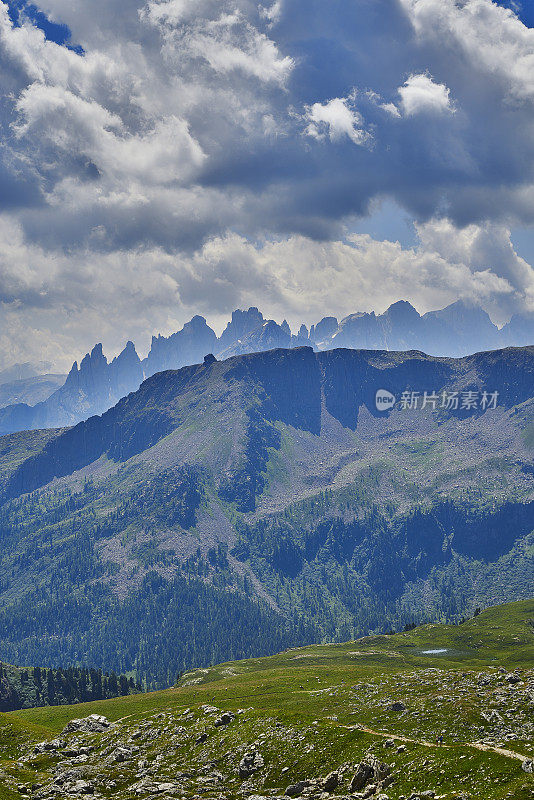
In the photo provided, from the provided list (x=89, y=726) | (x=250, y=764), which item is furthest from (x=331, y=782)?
(x=89, y=726)

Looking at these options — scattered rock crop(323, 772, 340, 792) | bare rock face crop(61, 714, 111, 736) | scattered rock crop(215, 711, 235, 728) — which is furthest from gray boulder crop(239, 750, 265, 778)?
bare rock face crop(61, 714, 111, 736)

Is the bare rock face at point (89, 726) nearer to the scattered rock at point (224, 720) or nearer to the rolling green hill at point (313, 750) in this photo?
A: the rolling green hill at point (313, 750)

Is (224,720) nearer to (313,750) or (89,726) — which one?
(313,750)

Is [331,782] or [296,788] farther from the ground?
[331,782]

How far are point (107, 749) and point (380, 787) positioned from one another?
47174 millimetres

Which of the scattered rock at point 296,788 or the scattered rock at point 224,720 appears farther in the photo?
the scattered rock at point 224,720

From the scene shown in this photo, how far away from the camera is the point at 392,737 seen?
66.3 m

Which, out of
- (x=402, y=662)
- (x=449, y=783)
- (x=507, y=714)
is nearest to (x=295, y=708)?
(x=507, y=714)

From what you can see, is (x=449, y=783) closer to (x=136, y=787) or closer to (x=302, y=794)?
(x=302, y=794)

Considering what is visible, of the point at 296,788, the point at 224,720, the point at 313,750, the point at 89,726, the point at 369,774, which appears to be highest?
the point at 369,774

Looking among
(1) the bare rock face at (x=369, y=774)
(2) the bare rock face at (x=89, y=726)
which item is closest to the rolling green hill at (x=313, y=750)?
(1) the bare rock face at (x=369, y=774)

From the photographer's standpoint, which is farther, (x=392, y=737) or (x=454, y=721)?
(x=454, y=721)

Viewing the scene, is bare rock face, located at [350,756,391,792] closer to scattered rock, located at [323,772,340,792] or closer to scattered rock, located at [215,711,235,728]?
scattered rock, located at [323,772,340,792]

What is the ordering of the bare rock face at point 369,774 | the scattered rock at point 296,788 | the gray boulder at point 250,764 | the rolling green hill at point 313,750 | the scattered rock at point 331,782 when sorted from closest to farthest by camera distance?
the rolling green hill at point 313,750, the bare rock face at point 369,774, the scattered rock at point 331,782, the scattered rock at point 296,788, the gray boulder at point 250,764
